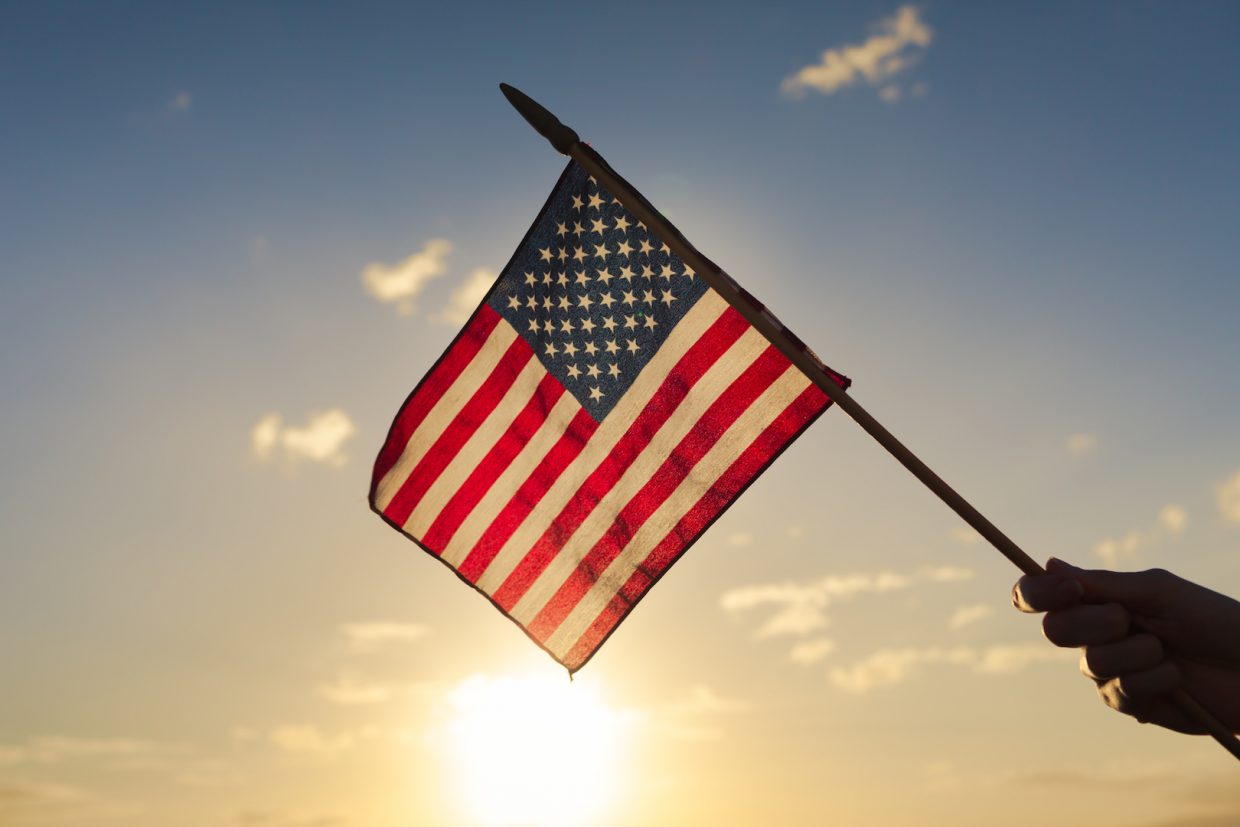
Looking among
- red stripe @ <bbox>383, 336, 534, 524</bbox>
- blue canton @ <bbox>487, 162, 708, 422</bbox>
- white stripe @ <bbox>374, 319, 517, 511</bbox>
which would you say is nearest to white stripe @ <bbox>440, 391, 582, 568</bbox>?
blue canton @ <bbox>487, 162, 708, 422</bbox>

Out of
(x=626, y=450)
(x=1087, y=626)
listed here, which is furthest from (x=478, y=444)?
(x=1087, y=626)

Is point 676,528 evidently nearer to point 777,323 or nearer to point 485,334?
point 777,323

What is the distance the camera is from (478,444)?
22.8 ft

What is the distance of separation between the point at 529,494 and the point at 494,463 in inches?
16.2

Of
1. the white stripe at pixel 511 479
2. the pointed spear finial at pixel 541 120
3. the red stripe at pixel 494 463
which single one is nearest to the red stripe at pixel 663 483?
the white stripe at pixel 511 479

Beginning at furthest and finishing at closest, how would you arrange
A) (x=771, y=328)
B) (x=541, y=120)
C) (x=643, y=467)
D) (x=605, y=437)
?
1. (x=605, y=437)
2. (x=643, y=467)
3. (x=541, y=120)
4. (x=771, y=328)

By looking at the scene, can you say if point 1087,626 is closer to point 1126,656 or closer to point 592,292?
point 1126,656

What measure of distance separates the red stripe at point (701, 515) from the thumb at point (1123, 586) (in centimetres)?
206

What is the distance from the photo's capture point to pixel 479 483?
6.99 metres

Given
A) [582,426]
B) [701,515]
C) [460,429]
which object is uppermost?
[460,429]

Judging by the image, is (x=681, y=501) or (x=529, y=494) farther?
(x=529, y=494)

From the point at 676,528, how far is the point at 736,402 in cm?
109

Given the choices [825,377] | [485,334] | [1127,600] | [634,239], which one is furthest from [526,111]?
[1127,600]

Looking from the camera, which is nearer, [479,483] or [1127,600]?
[1127,600]
